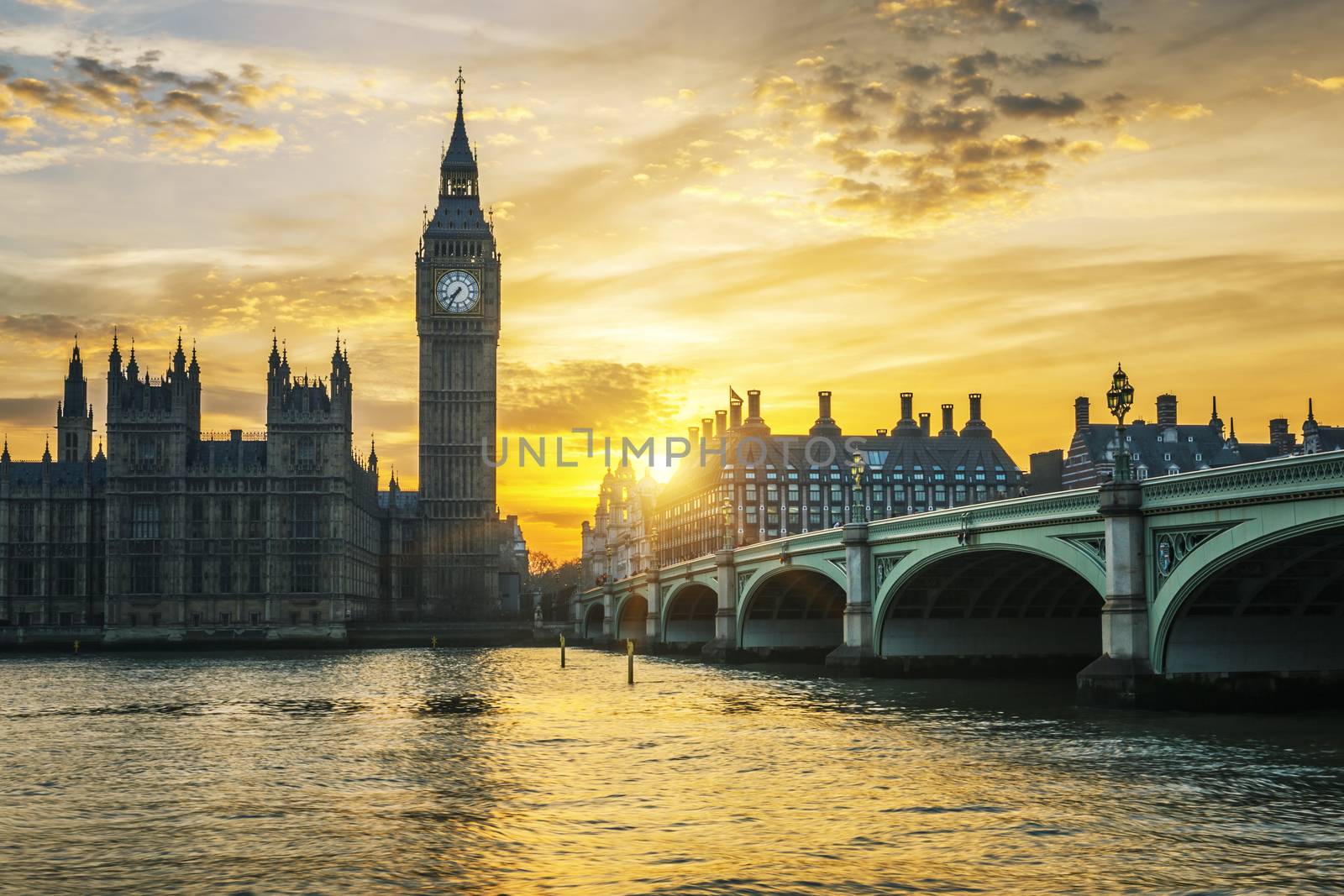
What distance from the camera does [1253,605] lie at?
44.3 metres

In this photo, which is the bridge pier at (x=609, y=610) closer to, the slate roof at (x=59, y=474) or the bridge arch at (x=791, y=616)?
the bridge arch at (x=791, y=616)

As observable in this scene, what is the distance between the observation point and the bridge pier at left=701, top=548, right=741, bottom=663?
88812mm

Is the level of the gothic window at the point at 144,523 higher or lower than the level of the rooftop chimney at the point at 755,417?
lower

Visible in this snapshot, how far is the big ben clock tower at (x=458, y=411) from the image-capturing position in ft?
545

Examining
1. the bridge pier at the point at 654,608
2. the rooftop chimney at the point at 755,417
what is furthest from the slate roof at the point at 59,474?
the rooftop chimney at the point at 755,417

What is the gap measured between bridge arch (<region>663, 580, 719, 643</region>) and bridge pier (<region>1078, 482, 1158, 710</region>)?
66.7 meters

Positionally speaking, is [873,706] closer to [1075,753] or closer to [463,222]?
[1075,753]

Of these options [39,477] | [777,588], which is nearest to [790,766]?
[777,588]

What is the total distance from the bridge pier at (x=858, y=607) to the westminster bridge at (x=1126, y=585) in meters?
0.08

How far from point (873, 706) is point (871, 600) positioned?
47.5 feet

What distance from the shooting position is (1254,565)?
41875 mm

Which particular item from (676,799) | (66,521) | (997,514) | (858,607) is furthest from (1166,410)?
(676,799)

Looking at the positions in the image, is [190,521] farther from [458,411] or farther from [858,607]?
[858,607]

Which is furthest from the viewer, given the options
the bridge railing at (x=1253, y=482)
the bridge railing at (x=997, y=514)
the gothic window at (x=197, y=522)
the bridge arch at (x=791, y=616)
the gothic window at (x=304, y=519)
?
the gothic window at (x=304, y=519)
